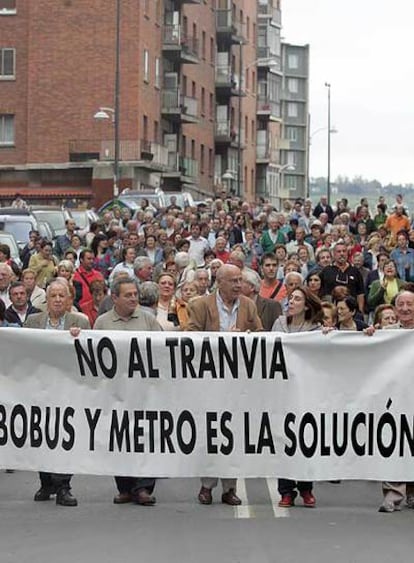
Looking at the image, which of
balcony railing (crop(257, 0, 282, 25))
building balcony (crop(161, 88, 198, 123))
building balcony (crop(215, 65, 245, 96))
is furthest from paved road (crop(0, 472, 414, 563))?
balcony railing (crop(257, 0, 282, 25))

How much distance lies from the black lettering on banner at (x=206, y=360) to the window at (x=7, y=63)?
187 ft

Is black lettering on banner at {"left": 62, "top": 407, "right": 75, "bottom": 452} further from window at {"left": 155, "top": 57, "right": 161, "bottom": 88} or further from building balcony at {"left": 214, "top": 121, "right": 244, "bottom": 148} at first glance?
building balcony at {"left": 214, "top": 121, "right": 244, "bottom": 148}

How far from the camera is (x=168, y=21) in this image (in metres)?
73.1

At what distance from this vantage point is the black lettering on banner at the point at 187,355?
11.4m

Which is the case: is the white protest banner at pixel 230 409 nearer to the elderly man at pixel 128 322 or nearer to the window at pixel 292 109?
the elderly man at pixel 128 322

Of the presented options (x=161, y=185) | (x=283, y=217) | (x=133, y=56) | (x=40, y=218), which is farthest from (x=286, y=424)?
(x=161, y=185)

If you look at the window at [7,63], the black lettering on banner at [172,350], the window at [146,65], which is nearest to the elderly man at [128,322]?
the black lettering on banner at [172,350]

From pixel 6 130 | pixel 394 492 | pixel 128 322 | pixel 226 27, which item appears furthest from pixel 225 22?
pixel 394 492

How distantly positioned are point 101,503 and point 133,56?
54.8 metres

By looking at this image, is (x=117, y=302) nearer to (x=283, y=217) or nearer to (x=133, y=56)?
(x=283, y=217)

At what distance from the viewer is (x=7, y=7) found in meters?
67.4

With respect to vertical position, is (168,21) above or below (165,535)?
above

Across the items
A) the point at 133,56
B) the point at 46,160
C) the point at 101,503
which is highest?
the point at 133,56

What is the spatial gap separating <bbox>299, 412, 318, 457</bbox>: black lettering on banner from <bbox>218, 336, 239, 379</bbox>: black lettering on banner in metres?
0.61
